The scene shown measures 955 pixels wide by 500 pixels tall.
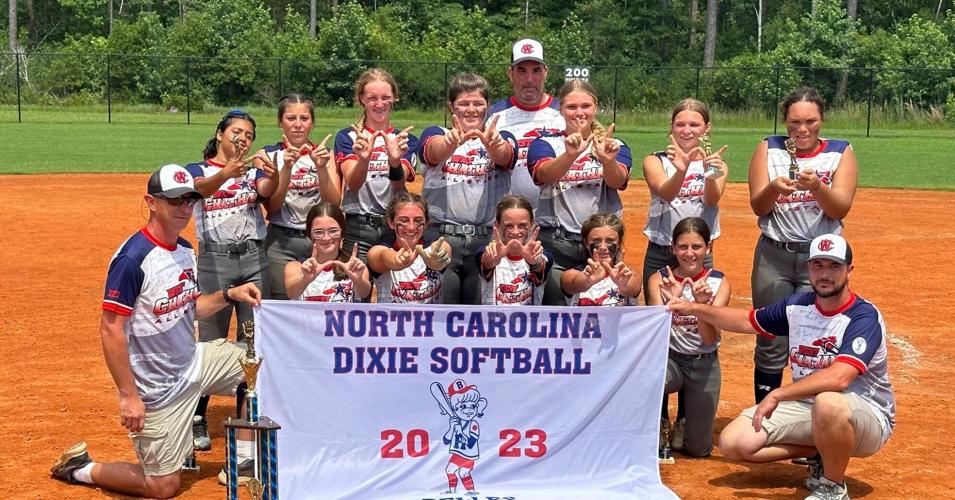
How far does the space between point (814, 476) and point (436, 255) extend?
2675 mm

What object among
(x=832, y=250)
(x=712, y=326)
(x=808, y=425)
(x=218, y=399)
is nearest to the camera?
(x=832, y=250)

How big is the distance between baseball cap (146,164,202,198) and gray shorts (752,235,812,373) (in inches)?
148

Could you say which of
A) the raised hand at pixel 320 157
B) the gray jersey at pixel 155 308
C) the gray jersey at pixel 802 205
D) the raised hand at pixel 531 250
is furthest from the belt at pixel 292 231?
the gray jersey at pixel 802 205

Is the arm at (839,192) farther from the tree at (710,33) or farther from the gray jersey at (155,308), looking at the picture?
the tree at (710,33)

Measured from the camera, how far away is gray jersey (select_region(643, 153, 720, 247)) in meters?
7.51

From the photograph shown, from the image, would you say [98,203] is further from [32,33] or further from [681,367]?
[32,33]

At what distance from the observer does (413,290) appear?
713 centimetres

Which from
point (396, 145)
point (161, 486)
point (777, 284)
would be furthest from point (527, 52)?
point (161, 486)

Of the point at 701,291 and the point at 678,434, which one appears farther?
the point at 678,434

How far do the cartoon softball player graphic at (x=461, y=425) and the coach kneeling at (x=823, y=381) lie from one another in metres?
1.33

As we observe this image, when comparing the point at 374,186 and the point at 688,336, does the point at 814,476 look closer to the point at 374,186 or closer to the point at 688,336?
the point at 688,336

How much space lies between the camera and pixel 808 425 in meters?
6.56

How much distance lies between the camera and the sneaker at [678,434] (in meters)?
7.50

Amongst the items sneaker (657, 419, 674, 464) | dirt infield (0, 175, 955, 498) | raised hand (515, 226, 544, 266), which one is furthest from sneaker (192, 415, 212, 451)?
sneaker (657, 419, 674, 464)
